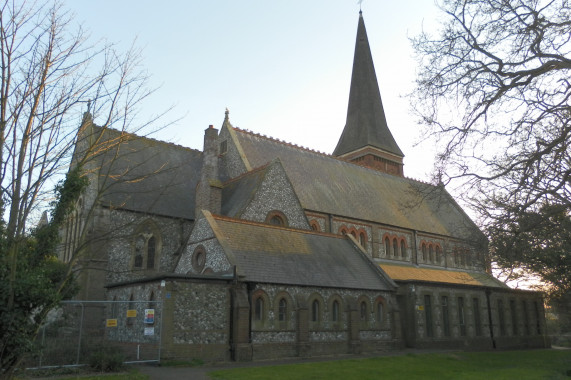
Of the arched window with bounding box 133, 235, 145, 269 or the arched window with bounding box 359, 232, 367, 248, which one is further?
the arched window with bounding box 359, 232, 367, 248

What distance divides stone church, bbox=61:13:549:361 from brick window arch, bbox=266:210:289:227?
9 centimetres

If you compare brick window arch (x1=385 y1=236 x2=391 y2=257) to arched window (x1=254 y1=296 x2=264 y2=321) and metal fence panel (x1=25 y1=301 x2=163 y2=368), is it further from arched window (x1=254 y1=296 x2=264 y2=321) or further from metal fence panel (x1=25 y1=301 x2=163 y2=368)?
metal fence panel (x1=25 y1=301 x2=163 y2=368)

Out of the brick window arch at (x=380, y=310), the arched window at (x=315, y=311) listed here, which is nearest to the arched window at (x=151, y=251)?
the arched window at (x=315, y=311)

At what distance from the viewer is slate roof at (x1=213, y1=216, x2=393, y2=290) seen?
21234mm

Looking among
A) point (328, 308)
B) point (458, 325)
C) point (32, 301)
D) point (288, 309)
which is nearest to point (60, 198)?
point (32, 301)

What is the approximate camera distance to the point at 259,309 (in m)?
20.2

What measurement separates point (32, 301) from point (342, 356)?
1440 cm

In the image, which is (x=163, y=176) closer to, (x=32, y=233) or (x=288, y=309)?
(x=288, y=309)

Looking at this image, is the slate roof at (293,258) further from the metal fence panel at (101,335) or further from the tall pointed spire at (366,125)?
the tall pointed spire at (366,125)

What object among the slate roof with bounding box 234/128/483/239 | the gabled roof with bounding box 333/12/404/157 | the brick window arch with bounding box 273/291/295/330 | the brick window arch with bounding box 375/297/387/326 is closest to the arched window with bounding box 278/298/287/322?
→ the brick window arch with bounding box 273/291/295/330

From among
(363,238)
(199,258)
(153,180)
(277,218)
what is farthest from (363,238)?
(153,180)

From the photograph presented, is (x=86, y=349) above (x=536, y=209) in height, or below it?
below

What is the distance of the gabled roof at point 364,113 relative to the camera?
168 ft

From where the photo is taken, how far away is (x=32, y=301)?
1097cm
